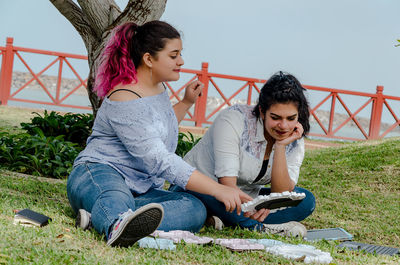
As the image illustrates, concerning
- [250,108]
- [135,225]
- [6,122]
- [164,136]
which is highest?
[250,108]

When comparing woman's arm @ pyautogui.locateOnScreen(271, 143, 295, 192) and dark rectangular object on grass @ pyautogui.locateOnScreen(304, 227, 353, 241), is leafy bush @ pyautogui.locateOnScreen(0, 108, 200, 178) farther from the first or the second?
woman's arm @ pyautogui.locateOnScreen(271, 143, 295, 192)

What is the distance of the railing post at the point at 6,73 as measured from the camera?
12.1m

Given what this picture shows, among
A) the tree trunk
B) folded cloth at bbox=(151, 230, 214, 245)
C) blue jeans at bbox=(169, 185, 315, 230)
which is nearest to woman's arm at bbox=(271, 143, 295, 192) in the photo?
blue jeans at bbox=(169, 185, 315, 230)

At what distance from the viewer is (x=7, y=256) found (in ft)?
6.68

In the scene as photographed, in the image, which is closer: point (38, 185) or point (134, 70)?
point (134, 70)

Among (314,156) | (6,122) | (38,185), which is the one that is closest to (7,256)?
(38,185)

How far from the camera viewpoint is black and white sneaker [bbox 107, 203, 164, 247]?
2.13 metres

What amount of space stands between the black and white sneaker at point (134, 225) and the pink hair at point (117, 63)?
0.84 metres

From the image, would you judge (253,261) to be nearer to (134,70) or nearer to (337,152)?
(134,70)

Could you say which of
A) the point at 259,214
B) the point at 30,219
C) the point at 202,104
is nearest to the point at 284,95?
the point at 259,214

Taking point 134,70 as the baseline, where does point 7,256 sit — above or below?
below

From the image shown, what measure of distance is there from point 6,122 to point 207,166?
6304 mm

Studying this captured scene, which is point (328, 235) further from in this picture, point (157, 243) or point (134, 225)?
point (134, 225)

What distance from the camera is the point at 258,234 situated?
3.03 metres
